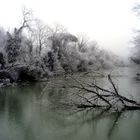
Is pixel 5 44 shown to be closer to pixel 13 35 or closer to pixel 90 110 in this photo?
pixel 13 35

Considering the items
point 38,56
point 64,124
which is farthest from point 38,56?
point 64,124

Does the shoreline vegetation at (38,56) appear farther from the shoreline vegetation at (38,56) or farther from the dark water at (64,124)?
the dark water at (64,124)

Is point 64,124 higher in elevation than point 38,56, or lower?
lower

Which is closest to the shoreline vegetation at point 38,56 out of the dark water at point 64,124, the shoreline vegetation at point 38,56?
the shoreline vegetation at point 38,56

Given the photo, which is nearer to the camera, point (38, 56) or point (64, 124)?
point (64, 124)

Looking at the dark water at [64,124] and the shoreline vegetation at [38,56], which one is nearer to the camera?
the dark water at [64,124]

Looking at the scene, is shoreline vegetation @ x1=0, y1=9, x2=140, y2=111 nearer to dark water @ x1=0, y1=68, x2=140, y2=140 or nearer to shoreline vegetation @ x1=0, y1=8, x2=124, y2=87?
shoreline vegetation @ x1=0, y1=8, x2=124, y2=87

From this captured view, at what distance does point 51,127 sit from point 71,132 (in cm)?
82

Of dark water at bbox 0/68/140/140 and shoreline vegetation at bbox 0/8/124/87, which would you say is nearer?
dark water at bbox 0/68/140/140

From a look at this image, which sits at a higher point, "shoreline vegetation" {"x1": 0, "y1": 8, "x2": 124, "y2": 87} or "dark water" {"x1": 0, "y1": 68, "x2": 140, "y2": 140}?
"shoreline vegetation" {"x1": 0, "y1": 8, "x2": 124, "y2": 87}

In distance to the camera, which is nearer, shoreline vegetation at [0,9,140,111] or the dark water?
the dark water

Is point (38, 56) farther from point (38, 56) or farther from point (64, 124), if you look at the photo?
point (64, 124)

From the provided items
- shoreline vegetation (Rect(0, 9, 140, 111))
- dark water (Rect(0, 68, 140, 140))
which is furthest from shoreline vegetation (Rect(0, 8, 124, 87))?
dark water (Rect(0, 68, 140, 140))

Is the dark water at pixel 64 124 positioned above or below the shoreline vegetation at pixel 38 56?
below
